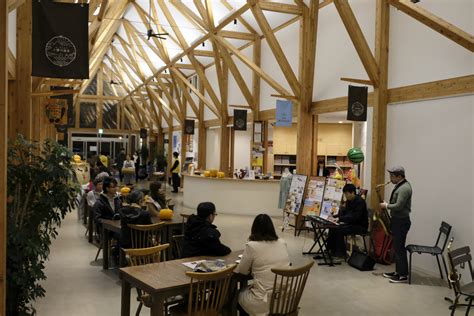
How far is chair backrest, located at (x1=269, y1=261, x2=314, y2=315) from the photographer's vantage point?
3.42 m

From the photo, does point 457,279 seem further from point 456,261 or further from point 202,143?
point 202,143

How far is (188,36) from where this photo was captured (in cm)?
1524

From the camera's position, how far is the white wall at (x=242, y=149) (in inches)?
595

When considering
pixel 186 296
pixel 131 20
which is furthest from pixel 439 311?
pixel 131 20

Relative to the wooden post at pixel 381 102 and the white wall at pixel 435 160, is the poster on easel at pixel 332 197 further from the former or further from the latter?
the white wall at pixel 435 160

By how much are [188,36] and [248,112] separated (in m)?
3.55

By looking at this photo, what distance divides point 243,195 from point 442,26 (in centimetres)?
693

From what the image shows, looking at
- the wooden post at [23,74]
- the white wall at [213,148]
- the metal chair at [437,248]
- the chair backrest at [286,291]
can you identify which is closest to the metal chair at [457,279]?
the metal chair at [437,248]

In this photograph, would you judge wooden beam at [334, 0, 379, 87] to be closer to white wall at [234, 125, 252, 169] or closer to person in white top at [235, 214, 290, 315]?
person in white top at [235, 214, 290, 315]

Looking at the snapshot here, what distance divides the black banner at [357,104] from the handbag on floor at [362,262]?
2.33 metres

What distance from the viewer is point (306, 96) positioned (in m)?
10.2

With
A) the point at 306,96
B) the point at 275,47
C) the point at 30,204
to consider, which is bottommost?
the point at 30,204

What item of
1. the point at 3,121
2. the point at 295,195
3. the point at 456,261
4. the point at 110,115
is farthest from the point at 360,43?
the point at 110,115

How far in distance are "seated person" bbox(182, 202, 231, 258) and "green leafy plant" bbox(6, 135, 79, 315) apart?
1.14 m
